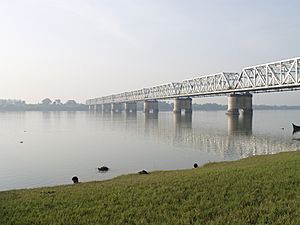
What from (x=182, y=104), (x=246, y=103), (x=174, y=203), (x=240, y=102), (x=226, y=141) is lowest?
(x=226, y=141)

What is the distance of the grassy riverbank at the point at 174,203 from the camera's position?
873 centimetres

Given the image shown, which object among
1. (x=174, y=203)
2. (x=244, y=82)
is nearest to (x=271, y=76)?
(x=244, y=82)

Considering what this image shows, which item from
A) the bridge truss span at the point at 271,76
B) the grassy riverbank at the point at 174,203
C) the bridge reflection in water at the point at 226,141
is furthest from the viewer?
the bridge truss span at the point at 271,76

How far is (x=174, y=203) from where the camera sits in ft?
33.0

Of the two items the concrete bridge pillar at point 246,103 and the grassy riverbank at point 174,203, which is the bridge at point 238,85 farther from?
the grassy riverbank at point 174,203

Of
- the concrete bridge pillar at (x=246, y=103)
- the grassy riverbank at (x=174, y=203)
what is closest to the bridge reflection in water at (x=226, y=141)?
the grassy riverbank at (x=174, y=203)

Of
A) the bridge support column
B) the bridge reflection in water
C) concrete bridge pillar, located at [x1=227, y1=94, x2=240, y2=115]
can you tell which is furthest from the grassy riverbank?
the bridge support column

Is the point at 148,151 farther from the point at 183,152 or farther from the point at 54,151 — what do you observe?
the point at 54,151

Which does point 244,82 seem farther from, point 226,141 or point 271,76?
point 226,141

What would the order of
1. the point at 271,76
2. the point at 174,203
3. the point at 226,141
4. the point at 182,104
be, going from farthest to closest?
the point at 182,104, the point at 271,76, the point at 226,141, the point at 174,203

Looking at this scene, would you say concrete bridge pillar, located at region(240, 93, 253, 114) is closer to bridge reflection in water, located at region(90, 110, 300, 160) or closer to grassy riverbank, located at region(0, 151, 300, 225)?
bridge reflection in water, located at region(90, 110, 300, 160)

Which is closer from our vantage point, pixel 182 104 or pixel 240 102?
pixel 240 102

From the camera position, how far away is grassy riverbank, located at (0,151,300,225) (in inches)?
344

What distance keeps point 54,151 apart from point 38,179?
14873 millimetres
